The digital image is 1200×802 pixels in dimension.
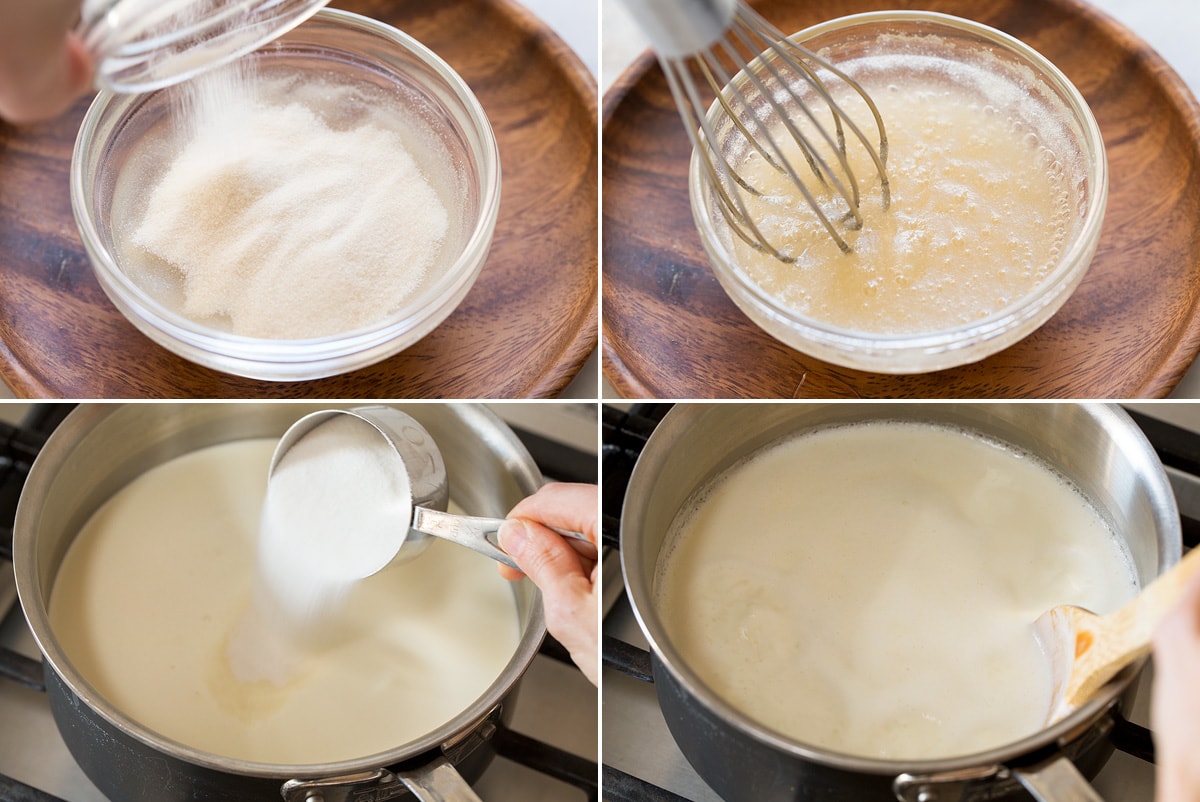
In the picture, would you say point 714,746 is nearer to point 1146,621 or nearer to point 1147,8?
point 1146,621

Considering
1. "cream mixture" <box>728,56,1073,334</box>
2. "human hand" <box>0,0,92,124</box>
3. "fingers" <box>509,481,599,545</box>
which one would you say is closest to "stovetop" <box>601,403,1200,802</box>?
"fingers" <box>509,481,599,545</box>

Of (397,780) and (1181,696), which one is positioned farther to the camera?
(397,780)

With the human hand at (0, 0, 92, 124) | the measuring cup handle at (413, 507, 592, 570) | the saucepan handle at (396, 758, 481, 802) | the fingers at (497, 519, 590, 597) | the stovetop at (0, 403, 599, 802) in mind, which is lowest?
the stovetop at (0, 403, 599, 802)

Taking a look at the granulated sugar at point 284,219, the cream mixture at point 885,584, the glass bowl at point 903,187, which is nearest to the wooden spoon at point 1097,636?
the cream mixture at point 885,584

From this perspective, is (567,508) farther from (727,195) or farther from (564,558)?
(727,195)

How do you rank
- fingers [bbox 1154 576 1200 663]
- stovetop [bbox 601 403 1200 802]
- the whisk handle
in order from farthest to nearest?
1. stovetop [bbox 601 403 1200 802]
2. the whisk handle
3. fingers [bbox 1154 576 1200 663]

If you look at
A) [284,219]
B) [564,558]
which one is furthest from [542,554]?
[284,219]

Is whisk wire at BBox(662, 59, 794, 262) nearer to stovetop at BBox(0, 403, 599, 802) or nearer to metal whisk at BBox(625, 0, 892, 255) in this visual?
metal whisk at BBox(625, 0, 892, 255)
